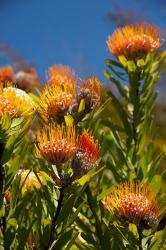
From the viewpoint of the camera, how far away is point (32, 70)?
7.03ft

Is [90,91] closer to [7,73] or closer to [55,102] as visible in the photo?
[55,102]

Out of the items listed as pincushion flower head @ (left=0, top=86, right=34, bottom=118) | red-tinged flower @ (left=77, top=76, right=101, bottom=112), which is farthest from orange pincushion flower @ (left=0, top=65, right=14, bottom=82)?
pincushion flower head @ (left=0, top=86, right=34, bottom=118)

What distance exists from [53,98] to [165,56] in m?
0.51

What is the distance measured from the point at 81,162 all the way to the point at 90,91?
269 millimetres

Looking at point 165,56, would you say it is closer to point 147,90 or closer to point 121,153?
point 147,90

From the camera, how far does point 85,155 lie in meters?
1.08

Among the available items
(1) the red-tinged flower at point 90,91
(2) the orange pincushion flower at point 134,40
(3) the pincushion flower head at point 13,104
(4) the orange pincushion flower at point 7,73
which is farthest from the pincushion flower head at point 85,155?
(4) the orange pincushion flower at point 7,73

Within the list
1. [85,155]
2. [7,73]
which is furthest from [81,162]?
[7,73]

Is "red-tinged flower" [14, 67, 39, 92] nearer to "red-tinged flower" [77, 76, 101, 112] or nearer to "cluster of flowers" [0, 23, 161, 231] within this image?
"cluster of flowers" [0, 23, 161, 231]

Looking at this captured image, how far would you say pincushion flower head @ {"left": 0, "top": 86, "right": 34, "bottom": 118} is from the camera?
42.2 inches

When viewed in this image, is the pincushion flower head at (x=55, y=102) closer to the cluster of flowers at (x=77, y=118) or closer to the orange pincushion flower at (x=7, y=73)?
the cluster of flowers at (x=77, y=118)

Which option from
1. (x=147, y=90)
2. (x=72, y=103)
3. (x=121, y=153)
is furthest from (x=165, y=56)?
(x=72, y=103)

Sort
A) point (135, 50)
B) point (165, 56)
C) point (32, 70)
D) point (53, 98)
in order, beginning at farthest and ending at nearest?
point (32, 70) < point (165, 56) < point (135, 50) < point (53, 98)

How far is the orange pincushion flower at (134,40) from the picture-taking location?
58.4 inches
